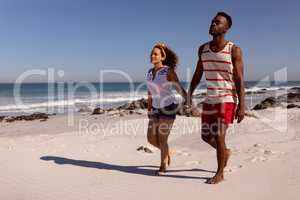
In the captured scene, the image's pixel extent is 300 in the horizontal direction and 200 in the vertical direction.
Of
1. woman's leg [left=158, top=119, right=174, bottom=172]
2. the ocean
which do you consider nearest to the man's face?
woman's leg [left=158, top=119, right=174, bottom=172]

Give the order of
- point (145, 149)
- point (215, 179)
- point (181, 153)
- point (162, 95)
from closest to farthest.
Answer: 1. point (215, 179)
2. point (162, 95)
3. point (181, 153)
4. point (145, 149)

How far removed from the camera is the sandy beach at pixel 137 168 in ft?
13.2

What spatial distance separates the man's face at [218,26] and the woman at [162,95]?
0.88m

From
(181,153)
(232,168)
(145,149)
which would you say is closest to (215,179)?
(232,168)

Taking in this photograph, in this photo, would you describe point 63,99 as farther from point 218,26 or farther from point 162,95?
point 218,26

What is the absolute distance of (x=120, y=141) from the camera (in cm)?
765

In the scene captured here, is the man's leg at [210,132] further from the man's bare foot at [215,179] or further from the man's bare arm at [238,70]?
the man's bare arm at [238,70]

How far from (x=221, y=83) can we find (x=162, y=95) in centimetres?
90

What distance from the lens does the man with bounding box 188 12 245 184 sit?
13.7 ft

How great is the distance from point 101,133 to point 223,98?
514 cm

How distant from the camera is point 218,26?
13.9 ft

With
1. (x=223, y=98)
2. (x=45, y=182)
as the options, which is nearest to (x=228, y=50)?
(x=223, y=98)

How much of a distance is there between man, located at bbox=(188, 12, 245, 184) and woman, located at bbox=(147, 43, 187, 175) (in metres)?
0.61

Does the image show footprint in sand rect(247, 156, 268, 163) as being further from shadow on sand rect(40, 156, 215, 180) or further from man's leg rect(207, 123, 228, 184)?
man's leg rect(207, 123, 228, 184)
